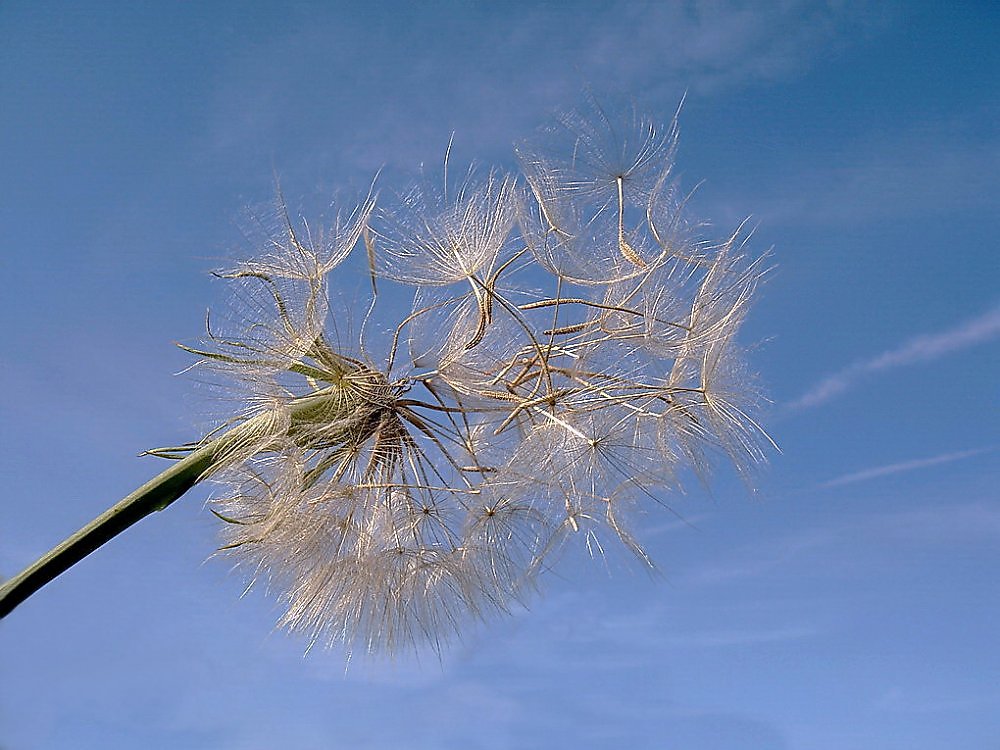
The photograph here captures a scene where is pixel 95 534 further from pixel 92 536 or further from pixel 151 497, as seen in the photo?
pixel 151 497

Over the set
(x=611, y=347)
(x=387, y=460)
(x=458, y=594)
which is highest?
(x=611, y=347)

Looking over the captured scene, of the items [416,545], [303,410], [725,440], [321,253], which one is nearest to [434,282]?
[321,253]

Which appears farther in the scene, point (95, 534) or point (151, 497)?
point (151, 497)

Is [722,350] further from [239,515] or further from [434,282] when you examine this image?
[239,515]

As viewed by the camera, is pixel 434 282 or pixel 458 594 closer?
pixel 434 282

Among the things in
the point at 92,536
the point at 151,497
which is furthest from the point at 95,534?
the point at 151,497

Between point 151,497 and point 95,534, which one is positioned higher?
point 151,497

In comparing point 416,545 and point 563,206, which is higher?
point 563,206

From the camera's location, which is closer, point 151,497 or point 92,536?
point 92,536
